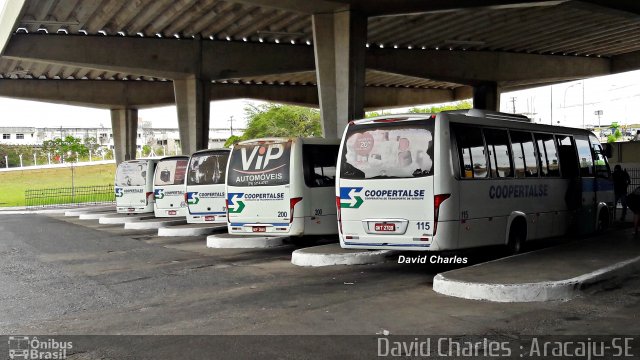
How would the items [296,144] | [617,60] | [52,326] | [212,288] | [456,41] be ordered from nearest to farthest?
[52,326] < [212,288] < [296,144] < [456,41] < [617,60]

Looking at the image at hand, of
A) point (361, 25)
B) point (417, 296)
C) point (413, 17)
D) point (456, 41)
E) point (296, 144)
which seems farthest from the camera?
point (456, 41)

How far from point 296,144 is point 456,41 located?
25.6 meters

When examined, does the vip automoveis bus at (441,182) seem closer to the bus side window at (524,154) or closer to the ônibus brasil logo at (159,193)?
the bus side window at (524,154)

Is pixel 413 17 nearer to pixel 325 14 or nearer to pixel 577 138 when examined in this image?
pixel 325 14

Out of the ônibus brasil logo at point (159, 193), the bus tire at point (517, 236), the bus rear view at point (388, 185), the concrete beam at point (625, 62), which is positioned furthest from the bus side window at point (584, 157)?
the concrete beam at point (625, 62)

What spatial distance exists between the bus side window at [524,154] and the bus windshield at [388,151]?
254 centimetres

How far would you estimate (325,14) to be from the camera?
25047mm

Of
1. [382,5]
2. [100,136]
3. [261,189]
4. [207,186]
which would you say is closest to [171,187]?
[207,186]

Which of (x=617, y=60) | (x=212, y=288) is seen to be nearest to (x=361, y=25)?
(x=212, y=288)

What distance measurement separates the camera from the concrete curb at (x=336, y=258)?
1330 cm

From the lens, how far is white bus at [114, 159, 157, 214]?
27.3 m

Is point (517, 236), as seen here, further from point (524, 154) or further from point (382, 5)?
point (382, 5)

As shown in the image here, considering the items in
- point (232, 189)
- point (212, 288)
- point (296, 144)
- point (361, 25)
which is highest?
point (361, 25)

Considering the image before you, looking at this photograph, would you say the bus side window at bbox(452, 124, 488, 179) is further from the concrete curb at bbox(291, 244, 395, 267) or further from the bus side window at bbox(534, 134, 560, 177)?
the concrete curb at bbox(291, 244, 395, 267)
